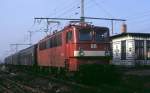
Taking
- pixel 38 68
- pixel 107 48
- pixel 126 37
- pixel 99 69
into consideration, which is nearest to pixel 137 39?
pixel 126 37

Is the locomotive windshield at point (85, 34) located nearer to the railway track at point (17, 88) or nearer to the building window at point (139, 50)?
the railway track at point (17, 88)

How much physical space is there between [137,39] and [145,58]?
Result: 2.14m

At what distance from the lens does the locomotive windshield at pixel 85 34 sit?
2071cm

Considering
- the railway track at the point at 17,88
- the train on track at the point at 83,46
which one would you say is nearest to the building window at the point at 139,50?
the train on track at the point at 83,46

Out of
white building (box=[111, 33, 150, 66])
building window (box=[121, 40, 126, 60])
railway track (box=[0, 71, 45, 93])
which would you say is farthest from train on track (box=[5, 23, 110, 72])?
building window (box=[121, 40, 126, 60])

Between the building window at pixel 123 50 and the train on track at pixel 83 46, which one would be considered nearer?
the train on track at pixel 83 46

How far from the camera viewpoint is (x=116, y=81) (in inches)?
747

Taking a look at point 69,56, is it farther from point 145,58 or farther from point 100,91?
point 145,58

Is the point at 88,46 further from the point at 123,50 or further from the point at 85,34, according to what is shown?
the point at 123,50

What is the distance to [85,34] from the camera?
20.9 meters

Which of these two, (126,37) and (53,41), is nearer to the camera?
(53,41)

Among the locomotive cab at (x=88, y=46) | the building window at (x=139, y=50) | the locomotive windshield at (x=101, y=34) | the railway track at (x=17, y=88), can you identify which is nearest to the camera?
the railway track at (x=17, y=88)

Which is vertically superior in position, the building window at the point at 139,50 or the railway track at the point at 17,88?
the building window at the point at 139,50

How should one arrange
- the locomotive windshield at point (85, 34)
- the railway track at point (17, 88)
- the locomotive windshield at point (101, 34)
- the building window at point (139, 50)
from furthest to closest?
1. the building window at point (139, 50)
2. the locomotive windshield at point (101, 34)
3. the locomotive windshield at point (85, 34)
4. the railway track at point (17, 88)
